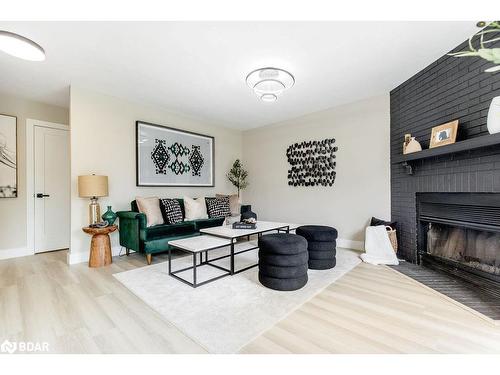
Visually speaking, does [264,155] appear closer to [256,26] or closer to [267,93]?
[267,93]

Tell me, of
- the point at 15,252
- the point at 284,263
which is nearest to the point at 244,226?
the point at 284,263

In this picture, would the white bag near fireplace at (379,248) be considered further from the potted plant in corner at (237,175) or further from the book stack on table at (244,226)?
the potted plant in corner at (237,175)

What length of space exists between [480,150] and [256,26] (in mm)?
2326

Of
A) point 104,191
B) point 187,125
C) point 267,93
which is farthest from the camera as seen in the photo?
point 187,125

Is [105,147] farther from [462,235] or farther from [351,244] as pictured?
[462,235]

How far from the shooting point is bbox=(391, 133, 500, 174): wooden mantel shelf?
188 centimetres

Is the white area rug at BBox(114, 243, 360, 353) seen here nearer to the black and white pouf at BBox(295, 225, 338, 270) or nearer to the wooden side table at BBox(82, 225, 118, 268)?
the black and white pouf at BBox(295, 225, 338, 270)

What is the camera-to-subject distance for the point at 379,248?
3143mm

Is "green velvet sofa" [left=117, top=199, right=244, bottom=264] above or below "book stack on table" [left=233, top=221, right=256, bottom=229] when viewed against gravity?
below

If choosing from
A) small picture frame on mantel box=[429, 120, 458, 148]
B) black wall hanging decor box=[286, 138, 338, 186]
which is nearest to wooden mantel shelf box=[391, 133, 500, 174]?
small picture frame on mantel box=[429, 120, 458, 148]

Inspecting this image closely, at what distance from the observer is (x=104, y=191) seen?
310 centimetres

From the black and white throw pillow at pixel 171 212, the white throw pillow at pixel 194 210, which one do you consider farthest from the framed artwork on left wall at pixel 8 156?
the white throw pillow at pixel 194 210

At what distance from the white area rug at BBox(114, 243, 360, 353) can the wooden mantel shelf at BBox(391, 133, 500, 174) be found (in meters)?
1.50
